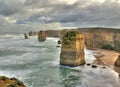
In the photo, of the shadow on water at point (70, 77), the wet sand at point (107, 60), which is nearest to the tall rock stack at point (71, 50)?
the shadow on water at point (70, 77)

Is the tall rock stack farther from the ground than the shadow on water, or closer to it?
farther from the ground

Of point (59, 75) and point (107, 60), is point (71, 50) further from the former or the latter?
point (107, 60)

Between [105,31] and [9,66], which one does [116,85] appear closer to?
[9,66]

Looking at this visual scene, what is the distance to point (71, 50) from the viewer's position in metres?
55.4

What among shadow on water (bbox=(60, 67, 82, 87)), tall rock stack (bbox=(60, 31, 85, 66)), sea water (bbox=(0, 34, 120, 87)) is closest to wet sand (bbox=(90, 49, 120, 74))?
sea water (bbox=(0, 34, 120, 87))

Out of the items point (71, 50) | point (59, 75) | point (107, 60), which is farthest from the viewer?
point (107, 60)

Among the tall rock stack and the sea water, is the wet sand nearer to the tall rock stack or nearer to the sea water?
the sea water

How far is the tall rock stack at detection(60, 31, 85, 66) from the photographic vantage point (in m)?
55.3

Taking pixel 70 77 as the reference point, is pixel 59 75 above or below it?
above

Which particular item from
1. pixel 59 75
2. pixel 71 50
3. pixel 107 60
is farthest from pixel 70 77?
pixel 107 60

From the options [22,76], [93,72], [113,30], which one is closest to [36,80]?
[22,76]

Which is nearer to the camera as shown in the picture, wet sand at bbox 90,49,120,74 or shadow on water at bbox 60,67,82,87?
shadow on water at bbox 60,67,82,87

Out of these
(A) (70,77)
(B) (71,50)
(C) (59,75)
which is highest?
(B) (71,50)

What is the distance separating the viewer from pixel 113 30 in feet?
429
